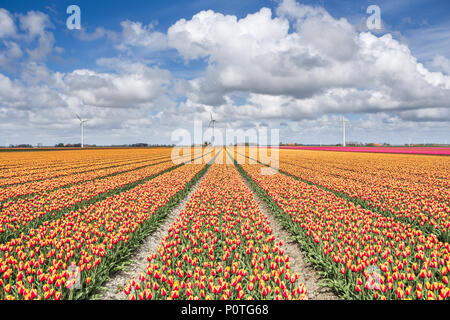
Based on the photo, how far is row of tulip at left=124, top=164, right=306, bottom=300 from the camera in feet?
15.2

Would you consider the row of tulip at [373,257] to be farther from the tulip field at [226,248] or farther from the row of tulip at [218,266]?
the row of tulip at [218,266]

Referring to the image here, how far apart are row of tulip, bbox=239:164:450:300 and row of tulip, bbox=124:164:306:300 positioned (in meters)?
1.05

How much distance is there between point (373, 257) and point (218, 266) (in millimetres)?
3475

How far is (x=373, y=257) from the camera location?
18.5 feet

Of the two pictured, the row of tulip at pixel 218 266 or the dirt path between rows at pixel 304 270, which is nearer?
the row of tulip at pixel 218 266

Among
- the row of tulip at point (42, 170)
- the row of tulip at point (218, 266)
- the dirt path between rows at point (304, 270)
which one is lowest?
the dirt path between rows at point (304, 270)

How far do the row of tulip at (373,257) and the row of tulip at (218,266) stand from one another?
105cm

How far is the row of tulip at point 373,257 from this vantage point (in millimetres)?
4617

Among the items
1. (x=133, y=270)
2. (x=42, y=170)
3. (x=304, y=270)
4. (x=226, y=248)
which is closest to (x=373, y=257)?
(x=304, y=270)

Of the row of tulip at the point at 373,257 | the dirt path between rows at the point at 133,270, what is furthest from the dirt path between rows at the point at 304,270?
the dirt path between rows at the point at 133,270

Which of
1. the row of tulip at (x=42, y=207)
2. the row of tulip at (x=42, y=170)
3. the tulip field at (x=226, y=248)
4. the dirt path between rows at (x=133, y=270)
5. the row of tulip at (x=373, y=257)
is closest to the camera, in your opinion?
the row of tulip at (x=373, y=257)

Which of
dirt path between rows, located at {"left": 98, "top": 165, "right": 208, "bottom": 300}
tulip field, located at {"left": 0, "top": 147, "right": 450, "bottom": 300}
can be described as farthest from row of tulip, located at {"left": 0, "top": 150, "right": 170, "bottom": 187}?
dirt path between rows, located at {"left": 98, "top": 165, "right": 208, "bottom": 300}
